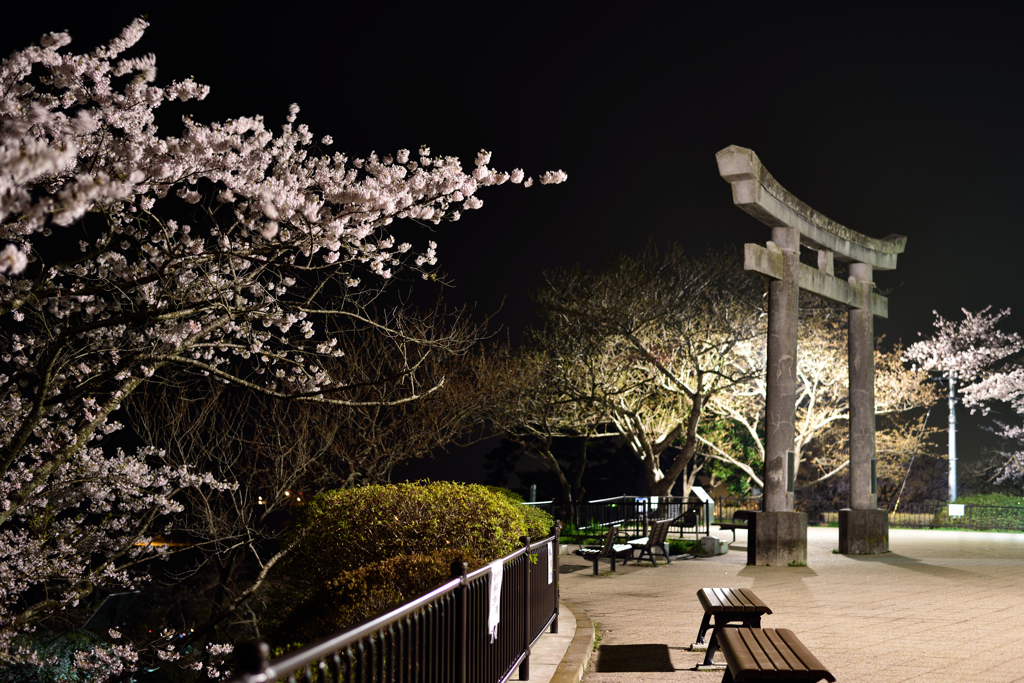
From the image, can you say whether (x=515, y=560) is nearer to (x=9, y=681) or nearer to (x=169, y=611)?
(x=9, y=681)

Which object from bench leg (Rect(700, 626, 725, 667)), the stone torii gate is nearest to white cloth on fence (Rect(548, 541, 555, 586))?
bench leg (Rect(700, 626, 725, 667))

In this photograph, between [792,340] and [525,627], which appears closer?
[525,627]

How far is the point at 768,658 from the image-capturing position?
4879 millimetres

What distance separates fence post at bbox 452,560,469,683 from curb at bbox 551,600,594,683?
2355 mm

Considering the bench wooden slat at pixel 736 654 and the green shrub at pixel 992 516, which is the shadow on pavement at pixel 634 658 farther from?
the green shrub at pixel 992 516

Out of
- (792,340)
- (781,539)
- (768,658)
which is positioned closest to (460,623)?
(768,658)

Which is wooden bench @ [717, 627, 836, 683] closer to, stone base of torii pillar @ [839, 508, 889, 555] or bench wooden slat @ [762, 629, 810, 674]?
bench wooden slat @ [762, 629, 810, 674]

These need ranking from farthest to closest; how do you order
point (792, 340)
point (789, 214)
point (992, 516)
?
point (992, 516)
point (789, 214)
point (792, 340)

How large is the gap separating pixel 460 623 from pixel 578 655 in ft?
11.2

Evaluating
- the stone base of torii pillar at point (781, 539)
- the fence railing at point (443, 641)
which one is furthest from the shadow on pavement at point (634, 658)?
the stone base of torii pillar at point (781, 539)

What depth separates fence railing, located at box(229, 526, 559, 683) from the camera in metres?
2.32

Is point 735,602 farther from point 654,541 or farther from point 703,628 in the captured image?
point 654,541

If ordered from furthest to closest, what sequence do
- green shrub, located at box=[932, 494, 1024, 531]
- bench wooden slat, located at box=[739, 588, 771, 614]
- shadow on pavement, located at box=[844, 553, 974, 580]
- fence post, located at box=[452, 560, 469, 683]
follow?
green shrub, located at box=[932, 494, 1024, 531]
shadow on pavement, located at box=[844, 553, 974, 580]
bench wooden slat, located at box=[739, 588, 771, 614]
fence post, located at box=[452, 560, 469, 683]

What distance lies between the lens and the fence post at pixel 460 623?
4102 mm
